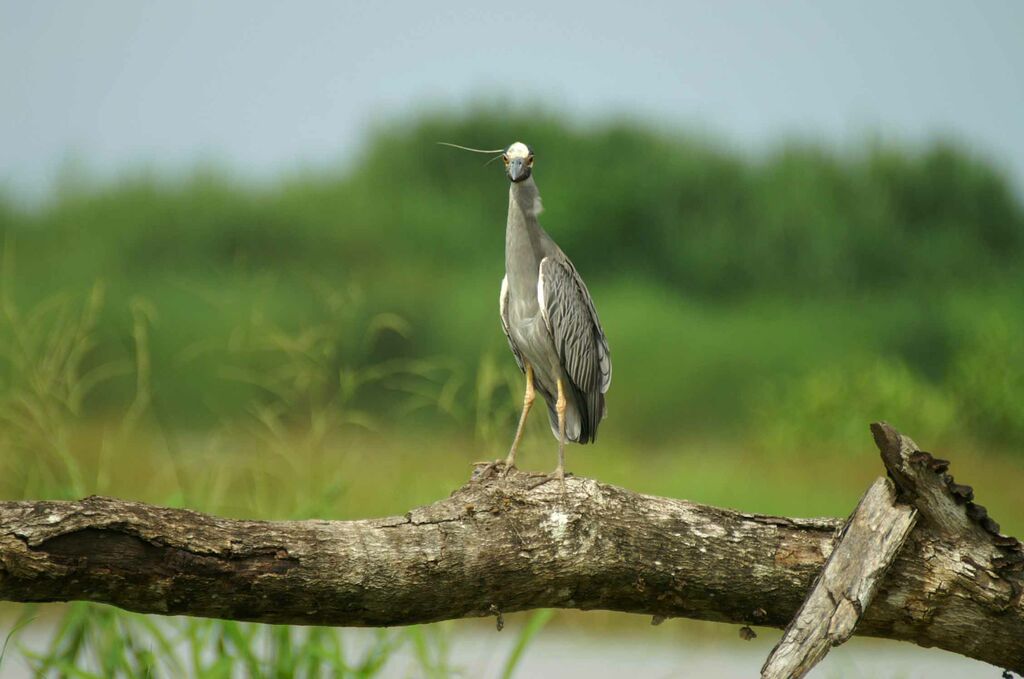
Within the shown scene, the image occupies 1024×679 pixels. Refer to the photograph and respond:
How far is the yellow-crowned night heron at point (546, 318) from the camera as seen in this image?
184cm

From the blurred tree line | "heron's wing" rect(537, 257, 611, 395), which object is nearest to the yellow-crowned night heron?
"heron's wing" rect(537, 257, 611, 395)

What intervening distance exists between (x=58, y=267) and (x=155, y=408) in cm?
77

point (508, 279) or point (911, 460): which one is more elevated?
point (508, 279)

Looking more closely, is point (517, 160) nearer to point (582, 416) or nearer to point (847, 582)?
point (582, 416)

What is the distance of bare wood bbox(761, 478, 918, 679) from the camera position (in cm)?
141

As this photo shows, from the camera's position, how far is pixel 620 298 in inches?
174

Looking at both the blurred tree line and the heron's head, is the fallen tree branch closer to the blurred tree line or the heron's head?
the heron's head

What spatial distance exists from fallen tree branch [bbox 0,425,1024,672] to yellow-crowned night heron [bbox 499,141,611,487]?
0.26 metres

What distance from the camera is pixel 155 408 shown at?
13.5 ft

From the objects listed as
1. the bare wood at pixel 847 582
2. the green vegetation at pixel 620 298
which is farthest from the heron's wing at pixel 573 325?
the green vegetation at pixel 620 298

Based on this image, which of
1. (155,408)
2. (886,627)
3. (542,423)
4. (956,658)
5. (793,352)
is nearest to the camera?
(886,627)

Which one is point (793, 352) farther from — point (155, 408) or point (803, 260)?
point (155, 408)

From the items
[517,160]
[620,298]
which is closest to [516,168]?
[517,160]

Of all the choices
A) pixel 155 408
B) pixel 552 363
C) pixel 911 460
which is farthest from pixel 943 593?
pixel 155 408
